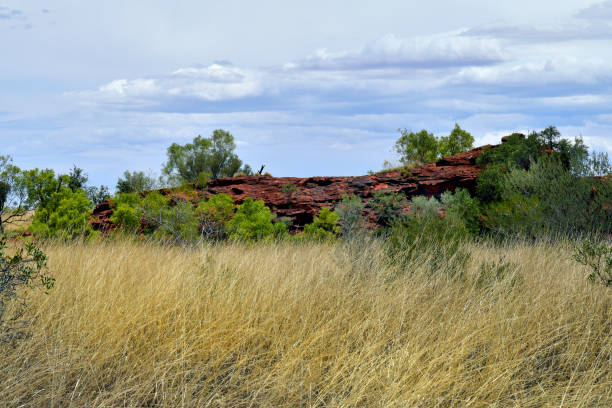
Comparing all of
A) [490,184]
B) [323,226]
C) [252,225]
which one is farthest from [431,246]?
[490,184]

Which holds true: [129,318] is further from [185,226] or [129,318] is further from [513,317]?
[185,226]

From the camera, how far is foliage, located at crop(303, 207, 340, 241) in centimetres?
1314

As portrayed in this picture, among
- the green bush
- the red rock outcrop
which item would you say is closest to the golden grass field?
the green bush

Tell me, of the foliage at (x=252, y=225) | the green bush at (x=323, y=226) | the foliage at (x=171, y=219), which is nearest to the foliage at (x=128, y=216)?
the foliage at (x=171, y=219)

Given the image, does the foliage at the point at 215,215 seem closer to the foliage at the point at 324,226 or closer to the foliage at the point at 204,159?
the foliage at the point at 324,226

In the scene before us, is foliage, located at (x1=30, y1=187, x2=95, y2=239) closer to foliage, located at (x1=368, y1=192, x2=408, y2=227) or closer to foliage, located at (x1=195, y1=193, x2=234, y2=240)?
foliage, located at (x1=195, y1=193, x2=234, y2=240)

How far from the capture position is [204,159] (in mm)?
27953

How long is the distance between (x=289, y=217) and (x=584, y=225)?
7.14 metres

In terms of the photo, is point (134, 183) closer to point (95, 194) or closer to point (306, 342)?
point (95, 194)

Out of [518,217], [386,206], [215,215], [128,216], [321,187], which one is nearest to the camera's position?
[518,217]

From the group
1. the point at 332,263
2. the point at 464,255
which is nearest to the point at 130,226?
the point at 332,263

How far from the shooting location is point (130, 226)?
13617mm

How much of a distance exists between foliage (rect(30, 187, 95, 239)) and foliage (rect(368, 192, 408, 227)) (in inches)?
282

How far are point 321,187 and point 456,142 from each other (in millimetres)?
14659
